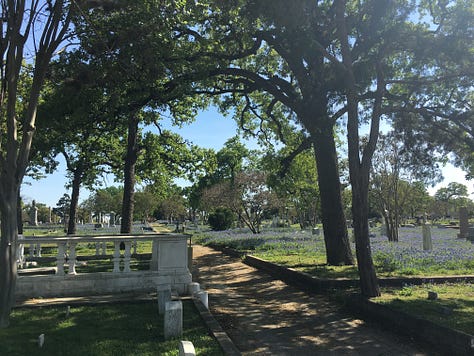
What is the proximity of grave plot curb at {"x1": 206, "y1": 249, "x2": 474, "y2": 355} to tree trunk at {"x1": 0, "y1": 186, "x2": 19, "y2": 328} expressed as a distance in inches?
240

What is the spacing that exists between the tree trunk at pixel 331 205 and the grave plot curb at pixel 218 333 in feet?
18.4

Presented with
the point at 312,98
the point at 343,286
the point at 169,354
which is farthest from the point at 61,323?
the point at 312,98

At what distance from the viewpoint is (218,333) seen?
6.09 meters

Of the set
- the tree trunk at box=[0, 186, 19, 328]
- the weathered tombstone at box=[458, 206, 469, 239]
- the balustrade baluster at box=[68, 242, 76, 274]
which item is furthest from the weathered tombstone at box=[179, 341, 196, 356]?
the weathered tombstone at box=[458, 206, 469, 239]

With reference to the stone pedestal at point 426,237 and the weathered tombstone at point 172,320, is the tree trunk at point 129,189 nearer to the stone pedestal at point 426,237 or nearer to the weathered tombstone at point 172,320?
the stone pedestal at point 426,237

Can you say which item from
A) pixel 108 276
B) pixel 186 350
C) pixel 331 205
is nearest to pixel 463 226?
pixel 331 205

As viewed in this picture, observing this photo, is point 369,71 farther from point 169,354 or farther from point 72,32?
point 169,354

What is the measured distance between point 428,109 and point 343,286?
19.0ft

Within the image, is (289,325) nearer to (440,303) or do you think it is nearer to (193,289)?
(193,289)

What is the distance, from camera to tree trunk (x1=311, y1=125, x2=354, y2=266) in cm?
1227

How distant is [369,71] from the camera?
10.1 metres

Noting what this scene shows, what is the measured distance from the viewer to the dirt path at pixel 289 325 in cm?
615

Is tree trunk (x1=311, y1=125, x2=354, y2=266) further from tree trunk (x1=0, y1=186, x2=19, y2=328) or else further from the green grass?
tree trunk (x1=0, y1=186, x2=19, y2=328)

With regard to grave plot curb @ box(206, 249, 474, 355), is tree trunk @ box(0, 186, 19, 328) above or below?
above
